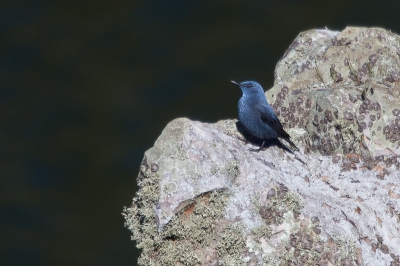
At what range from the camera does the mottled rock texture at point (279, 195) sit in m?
4.82

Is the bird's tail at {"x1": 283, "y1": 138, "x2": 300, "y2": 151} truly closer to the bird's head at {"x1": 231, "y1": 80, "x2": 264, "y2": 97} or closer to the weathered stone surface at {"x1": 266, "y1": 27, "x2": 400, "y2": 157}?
the weathered stone surface at {"x1": 266, "y1": 27, "x2": 400, "y2": 157}

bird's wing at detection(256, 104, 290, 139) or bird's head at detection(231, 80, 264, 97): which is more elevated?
bird's head at detection(231, 80, 264, 97)

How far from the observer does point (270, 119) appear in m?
6.26

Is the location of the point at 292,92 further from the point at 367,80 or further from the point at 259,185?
the point at 259,185

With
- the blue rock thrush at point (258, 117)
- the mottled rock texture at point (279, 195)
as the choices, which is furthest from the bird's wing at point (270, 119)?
the mottled rock texture at point (279, 195)

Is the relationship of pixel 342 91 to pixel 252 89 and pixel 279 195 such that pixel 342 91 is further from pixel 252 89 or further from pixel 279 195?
pixel 279 195

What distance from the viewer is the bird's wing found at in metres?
6.13

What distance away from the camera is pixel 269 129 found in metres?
6.23

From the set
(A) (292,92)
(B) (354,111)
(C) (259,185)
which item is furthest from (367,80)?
(C) (259,185)

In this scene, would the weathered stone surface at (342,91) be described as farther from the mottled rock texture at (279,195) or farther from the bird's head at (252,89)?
the bird's head at (252,89)

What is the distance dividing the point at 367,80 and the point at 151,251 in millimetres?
2688

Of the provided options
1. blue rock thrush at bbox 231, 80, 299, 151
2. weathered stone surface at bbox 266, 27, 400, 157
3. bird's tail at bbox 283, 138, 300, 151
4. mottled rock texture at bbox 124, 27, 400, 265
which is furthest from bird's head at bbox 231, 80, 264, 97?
mottled rock texture at bbox 124, 27, 400, 265

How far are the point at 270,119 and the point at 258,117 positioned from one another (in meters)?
0.14

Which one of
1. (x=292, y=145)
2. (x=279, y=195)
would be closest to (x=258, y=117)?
(x=292, y=145)
